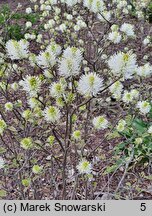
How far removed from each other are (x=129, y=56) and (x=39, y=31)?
4014mm

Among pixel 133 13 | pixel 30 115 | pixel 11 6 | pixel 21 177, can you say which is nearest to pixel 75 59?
pixel 30 115

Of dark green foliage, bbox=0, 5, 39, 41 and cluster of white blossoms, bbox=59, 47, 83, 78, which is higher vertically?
dark green foliage, bbox=0, 5, 39, 41

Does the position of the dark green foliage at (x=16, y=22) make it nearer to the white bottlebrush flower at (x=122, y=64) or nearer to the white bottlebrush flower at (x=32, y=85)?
the white bottlebrush flower at (x=32, y=85)

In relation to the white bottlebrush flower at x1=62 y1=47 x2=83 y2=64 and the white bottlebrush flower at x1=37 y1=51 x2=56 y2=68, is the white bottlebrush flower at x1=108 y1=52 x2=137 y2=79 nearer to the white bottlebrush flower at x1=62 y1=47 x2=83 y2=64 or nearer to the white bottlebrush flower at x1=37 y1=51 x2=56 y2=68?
the white bottlebrush flower at x1=62 y1=47 x2=83 y2=64

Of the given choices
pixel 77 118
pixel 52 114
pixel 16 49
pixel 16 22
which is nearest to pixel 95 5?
pixel 77 118

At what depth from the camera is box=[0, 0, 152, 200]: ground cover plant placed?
5.69ft

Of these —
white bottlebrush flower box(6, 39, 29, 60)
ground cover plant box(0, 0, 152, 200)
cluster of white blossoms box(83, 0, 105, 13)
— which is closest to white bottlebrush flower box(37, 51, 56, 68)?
ground cover plant box(0, 0, 152, 200)

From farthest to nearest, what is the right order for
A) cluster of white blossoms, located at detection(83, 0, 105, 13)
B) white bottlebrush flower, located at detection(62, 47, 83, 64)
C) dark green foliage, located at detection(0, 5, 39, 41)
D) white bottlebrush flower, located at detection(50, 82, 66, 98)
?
dark green foliage, located at detection(0, 5, 39, 41) < cluster of white blossoms, located at detection(83, 0, 105, 13) < white bottlebrush flower, located at detection(50, 82, 66, 98) < white bottlebrush flower, located at detection(62, 47, 83, 64)

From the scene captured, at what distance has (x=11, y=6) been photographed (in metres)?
6.72

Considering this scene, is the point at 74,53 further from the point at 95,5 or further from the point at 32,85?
the point at 95,5

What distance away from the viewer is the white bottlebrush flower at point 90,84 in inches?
63.3

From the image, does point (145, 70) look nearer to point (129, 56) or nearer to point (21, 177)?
point (129, 56)

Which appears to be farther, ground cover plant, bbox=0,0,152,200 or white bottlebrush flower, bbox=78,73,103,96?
ground cover plant, bbox=0,0,152,200

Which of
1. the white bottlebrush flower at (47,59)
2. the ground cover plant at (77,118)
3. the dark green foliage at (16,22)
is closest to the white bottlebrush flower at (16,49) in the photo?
the ground cover plant at (77,118)
